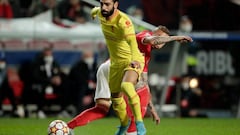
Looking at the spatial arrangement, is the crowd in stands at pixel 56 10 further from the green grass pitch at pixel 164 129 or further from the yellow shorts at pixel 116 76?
the yellow shorts at pixel 116 76

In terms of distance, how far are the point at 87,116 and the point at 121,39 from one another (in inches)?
53.5

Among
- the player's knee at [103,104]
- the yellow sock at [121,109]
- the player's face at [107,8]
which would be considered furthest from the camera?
the player's knee at [103,104]

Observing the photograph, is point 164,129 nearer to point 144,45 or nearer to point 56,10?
point 144,45

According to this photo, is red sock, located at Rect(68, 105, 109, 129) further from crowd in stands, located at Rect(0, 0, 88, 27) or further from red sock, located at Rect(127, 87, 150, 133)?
crowd in stands, located at Rect(0, 0, 88, 27)

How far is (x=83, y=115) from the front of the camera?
1198 cm

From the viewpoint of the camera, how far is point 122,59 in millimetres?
11477

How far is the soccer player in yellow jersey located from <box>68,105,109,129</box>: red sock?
0.39m

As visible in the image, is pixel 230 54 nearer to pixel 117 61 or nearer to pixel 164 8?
pixel 164 8

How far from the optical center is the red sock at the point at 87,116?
11.9 m

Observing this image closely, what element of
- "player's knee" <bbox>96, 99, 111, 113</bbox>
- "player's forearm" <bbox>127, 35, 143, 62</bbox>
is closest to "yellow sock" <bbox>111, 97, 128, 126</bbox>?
"player's knee" <bbox>96, 99, 111, 113</bbox>

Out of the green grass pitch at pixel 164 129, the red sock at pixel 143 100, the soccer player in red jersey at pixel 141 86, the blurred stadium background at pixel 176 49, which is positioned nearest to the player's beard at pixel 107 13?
the soccer player in red jersey at pixel 141 86

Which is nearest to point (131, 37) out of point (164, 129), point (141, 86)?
point (141, 86)

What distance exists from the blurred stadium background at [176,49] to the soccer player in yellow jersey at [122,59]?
8554mm

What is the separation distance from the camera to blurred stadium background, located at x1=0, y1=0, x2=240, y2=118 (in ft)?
68.2
